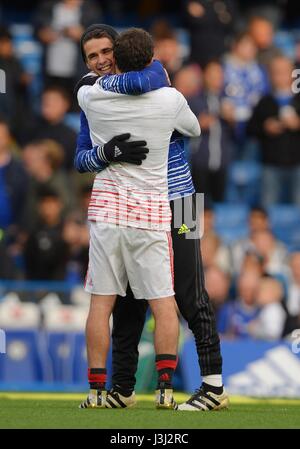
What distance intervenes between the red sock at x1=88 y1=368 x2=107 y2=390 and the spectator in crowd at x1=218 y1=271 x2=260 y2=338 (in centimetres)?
482

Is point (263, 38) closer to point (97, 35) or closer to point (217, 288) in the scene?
point (217, 288)

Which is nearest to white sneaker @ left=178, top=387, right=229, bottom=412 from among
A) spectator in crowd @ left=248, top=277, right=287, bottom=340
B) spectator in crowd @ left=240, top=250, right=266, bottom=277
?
spectator in crowd @ left=248, top=277, right=287, bottom=340

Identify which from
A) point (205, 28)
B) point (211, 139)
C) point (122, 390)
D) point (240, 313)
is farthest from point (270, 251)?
point (122, 390)

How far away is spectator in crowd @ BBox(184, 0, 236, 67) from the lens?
16594 millimetres

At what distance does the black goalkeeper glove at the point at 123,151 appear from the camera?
24.9 ft

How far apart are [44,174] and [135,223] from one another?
7.08 m

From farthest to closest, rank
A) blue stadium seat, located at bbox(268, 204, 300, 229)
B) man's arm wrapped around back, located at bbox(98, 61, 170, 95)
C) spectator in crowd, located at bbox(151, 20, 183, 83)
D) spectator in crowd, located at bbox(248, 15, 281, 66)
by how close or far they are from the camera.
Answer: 1. spectator in crowd, located at bbox(248, 15, 281, 66)
2. blue stadium seat, located at bbox(268, 204, 300, 229)
3. spectator in crowd, located at bbox(151, 20, 183, 83)
4. man's arm wrapped around back, located at bbox(98, 61, 170, 95)

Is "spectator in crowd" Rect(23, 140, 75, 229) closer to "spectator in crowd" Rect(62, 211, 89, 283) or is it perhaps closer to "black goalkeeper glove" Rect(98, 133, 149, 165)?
"spectator in crowd" Rect(62, 211, 89, 283)

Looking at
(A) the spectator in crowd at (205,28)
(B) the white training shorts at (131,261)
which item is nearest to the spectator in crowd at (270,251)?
(A) the spectator in crowd at (205,28)

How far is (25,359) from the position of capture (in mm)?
12102

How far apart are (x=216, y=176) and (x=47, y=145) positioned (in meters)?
2.06

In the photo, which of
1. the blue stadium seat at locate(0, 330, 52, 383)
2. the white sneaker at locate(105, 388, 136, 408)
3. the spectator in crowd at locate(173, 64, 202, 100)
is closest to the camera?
the white sneaker at locate(105, 388, 136, 408)

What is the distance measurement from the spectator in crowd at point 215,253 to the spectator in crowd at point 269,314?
786 millimetres

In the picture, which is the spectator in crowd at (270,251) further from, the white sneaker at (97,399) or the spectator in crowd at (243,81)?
the white sneaker at (97,399)
